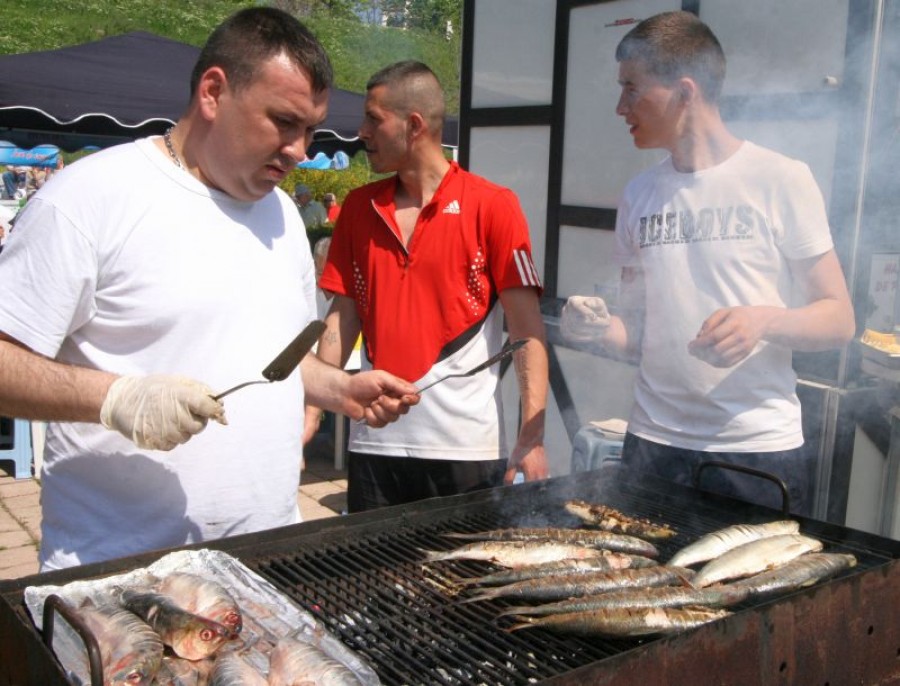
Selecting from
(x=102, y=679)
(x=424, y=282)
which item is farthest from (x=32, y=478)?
(x=102, y=679)

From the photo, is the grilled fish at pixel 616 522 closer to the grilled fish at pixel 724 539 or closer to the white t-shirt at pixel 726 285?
the grilled fish at pixel 724 539

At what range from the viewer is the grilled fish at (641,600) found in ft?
6.64

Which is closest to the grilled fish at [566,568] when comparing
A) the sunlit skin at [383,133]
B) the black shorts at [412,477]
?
the black shorts at [412,477]

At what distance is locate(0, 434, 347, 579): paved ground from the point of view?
534 cm

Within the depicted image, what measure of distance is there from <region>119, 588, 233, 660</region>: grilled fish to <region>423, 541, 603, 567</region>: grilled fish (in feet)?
2.36

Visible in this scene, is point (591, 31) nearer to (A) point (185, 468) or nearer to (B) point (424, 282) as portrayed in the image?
(B) point (424, 282)

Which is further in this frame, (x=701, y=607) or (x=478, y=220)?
(x=478, y=220)

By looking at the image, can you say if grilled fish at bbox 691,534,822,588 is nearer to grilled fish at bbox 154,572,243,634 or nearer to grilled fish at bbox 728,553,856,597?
grilled fish at bbox 728,553,856,597

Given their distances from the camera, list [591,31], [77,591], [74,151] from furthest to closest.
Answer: [74,151] < [591,31] < [77,591]

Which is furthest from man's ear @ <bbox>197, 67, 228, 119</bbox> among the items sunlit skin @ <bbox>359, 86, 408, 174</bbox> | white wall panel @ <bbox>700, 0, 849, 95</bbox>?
white wall panel @ <bbox>700, 0, 849, 95</bbox>

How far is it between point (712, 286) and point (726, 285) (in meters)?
0.05

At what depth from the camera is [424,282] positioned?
3.64 m

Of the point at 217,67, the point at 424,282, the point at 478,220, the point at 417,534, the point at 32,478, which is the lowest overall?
the point at 32,478

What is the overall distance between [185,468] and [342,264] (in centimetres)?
179
